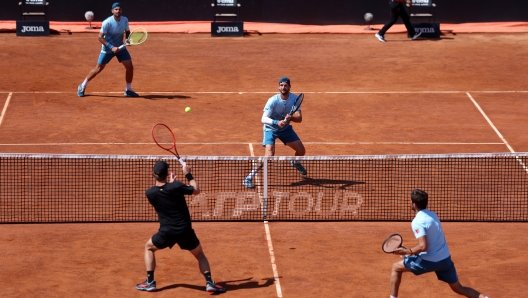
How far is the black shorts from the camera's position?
11.0 meters

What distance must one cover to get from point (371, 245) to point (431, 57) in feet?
44.7

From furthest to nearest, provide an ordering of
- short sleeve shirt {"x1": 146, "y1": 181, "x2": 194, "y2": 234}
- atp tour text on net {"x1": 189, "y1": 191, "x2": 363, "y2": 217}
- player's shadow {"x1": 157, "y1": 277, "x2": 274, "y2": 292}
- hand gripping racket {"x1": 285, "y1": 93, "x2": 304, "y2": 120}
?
hand gripping racket {"x1": 285, "y1": 93, "x2": 304, "y2": 120} → atp tour text on net {"x1": 189, "y1": 191, "x2": 363, "y2": 217} → player's shadow {"x1": 157, "y1": 277, "x2": 274, "y2": 292} → short sleeve shirt {"x1": 146, "y1": 181, "x2": 194, "y2": 234}

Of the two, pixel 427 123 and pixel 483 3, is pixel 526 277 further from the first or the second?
pixel 483 3

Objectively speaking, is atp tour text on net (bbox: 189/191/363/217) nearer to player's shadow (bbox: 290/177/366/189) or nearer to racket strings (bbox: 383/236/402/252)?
player's shadow (bbox: 290/177/366/189)

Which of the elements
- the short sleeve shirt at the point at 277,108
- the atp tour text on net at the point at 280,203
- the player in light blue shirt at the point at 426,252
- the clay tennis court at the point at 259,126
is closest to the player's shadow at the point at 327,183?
the atp tour text on net at the point at 280,203

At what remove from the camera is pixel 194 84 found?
23000mm

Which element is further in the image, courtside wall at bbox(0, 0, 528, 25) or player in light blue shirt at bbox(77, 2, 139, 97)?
courtside wall at bbox(0, 0, 528, 25)

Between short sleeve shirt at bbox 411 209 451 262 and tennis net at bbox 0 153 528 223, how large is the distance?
3871mm

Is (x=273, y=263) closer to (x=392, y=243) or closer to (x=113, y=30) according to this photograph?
(x=392, y=243)

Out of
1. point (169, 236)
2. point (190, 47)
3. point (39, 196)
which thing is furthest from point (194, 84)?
point (169, 236)

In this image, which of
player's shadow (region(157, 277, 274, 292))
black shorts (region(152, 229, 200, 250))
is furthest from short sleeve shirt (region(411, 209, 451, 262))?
black shorts (region(152, 229, 200, 250))

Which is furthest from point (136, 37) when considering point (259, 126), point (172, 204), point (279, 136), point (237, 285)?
point (172, 204)

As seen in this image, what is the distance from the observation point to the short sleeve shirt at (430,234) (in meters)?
10.2

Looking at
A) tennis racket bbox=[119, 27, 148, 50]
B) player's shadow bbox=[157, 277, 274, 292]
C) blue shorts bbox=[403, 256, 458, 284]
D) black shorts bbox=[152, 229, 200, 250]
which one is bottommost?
player's shadow bbox=[157, 277, 274, 292]
